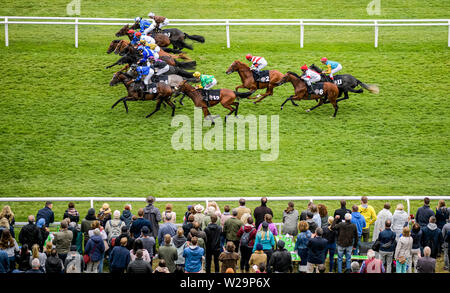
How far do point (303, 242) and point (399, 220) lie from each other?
1.95 metres

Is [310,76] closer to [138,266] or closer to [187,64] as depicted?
[187,64]

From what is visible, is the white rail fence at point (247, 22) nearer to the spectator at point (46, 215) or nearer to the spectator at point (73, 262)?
the spectator at point (46, 215)

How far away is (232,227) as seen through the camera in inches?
455

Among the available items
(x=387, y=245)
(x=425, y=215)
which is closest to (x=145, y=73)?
(x=425, y=215)

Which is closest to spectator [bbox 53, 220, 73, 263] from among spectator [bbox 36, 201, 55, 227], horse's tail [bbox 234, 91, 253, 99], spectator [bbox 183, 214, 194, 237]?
spectator [bbox 36, 201, 55, 227]

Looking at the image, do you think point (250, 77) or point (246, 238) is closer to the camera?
point (246, 238)

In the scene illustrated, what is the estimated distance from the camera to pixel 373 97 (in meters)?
18.9

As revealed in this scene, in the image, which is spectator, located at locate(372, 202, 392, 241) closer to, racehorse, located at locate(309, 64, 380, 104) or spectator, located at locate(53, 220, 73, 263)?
spectator, located at locate(53, 220, 73, 263)

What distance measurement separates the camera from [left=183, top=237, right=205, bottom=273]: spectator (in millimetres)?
10500

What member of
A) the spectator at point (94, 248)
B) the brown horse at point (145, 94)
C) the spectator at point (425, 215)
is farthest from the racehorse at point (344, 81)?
the spectator at point (94, 248)

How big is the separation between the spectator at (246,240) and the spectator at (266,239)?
0.30 m

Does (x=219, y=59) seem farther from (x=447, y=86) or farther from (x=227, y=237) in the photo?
(x=227, y=237)

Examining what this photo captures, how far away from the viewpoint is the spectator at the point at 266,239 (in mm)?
10938

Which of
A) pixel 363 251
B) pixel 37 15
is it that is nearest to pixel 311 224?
pixel 363 251
